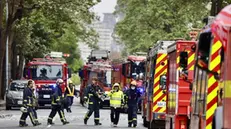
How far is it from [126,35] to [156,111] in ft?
158

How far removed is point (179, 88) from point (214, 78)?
707cm

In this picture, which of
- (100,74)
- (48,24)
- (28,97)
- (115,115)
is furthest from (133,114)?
(48,24)

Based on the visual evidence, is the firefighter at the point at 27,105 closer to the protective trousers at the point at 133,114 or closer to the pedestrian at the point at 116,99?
the pedestrian at the point at 116,99

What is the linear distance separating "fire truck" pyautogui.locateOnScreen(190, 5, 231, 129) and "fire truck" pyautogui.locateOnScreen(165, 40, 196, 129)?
11.6 ft

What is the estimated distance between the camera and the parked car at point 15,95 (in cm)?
4506

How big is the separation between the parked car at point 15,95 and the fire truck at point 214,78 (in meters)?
30.5

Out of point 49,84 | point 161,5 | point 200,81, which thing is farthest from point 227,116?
point 161,5

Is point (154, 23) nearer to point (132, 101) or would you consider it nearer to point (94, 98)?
point (94, 98)

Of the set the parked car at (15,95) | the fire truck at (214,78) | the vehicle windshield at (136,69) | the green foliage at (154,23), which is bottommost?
the parked car at (15,95)

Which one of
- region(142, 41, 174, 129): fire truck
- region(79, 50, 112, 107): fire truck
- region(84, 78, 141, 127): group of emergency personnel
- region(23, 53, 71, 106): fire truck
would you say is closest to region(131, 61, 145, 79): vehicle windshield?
region(79, 50, 112, 107): fire truck

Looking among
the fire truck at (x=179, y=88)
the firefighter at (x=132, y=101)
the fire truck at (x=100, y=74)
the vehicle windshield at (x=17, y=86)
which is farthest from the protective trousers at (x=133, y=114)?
the fire truck at (x=100, y=74)

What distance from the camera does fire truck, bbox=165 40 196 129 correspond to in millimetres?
18689

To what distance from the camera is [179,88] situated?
64.6 ft

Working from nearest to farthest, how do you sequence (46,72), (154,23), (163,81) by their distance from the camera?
(163,81), (46,72), (154,23)
